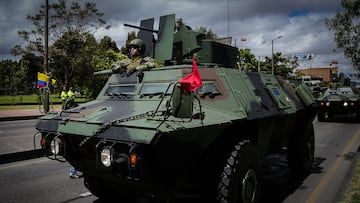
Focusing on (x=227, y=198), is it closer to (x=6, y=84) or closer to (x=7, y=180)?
(x=7, y=180)

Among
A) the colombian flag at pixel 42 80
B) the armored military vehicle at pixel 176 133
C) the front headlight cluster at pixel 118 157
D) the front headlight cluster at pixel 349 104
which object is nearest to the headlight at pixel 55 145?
the armored military vehicle at pixel 176 133

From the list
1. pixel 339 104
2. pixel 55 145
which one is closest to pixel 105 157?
pixel 55 145

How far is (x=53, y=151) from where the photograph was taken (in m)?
4.02

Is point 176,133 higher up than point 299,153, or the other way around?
point 176,133

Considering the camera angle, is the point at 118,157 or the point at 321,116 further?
the point at 321,116

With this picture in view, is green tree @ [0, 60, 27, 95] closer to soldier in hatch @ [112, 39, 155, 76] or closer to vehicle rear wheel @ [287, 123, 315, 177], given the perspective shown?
soldier in hatch @ [112, 39, 155, 76]

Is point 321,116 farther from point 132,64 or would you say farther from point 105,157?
point 105,157

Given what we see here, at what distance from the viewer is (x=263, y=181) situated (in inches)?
236

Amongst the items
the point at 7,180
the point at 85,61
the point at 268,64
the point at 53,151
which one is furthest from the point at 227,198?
the point at 268,64

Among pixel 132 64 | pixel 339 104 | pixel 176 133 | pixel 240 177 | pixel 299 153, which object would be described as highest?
pixel 132 64

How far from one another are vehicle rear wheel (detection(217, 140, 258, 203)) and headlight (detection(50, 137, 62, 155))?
5.94 ft

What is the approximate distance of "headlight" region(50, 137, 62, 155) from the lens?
3932 millimetres

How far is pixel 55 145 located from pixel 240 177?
2.09m

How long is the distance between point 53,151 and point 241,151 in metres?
2.12
